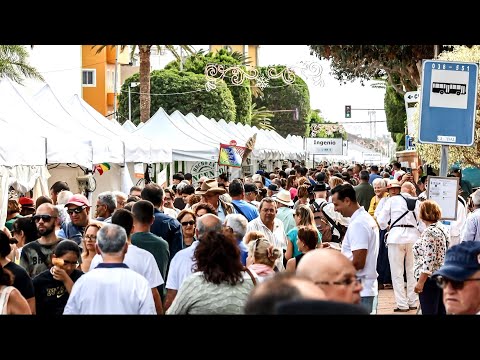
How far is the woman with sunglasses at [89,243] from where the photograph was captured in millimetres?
9023

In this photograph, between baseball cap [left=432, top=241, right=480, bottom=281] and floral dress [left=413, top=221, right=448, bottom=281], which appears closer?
baseball cap [left=432, top=241, right=480, bottom=281]

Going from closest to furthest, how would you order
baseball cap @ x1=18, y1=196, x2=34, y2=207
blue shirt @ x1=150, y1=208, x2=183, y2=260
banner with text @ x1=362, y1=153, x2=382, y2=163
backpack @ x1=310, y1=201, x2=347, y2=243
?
blue shirt @ x1=150, y1=208, x2=183, y2=260 → baseball cap @ x1=18, y1=196, x2=34, y2=207 → backpack @ x1=310, y1=201, x2=347, y2=243 → banner with text @ x1=362, y1=153, x2=382, y2=163

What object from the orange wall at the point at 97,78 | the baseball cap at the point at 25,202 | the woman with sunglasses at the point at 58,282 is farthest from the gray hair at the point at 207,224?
the orange wall at the point at 97,78

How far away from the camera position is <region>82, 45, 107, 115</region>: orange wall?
6806 cm

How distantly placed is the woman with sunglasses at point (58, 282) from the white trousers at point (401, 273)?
7561 millimetres

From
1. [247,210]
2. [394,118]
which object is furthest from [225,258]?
[394,118]

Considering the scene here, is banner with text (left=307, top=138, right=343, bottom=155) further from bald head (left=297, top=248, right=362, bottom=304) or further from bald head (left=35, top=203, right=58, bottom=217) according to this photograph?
bald head (left=297, top=248, right=362, bottom=304)

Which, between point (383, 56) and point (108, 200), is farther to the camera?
point (383, 56)

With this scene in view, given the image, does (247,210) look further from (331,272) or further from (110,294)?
(331,272)

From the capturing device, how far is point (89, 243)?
904cm

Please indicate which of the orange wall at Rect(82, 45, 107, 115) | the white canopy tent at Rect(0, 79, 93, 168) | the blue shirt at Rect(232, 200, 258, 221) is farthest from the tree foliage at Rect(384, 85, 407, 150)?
the blue shirt at Rect(232, 200, 258, 221)

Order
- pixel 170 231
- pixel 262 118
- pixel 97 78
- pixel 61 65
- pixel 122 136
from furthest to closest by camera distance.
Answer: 1. pixel 262 118
2. pixel 97 78
3. pixel 61 65
4. pixel 122 136
5. pixel 170 231

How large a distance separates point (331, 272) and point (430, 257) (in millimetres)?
5861

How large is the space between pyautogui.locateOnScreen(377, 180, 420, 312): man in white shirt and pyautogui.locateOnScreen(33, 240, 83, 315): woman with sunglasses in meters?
7.56
